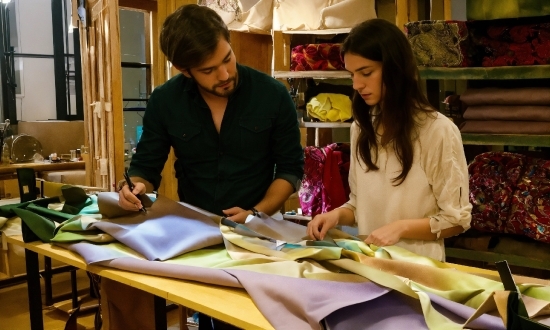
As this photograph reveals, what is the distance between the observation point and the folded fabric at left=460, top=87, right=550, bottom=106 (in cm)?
240

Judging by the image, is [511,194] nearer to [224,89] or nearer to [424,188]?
[424,188]

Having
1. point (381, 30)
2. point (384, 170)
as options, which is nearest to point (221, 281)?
point (384, 170)

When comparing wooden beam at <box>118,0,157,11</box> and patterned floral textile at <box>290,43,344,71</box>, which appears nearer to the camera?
patterned floral textile at <box>290,43,344,71</box>

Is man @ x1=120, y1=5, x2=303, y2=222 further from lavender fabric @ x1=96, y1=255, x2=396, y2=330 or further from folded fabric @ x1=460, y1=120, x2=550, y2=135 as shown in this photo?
folded fabric @ x1=460, y1=120, x2=550, y2=135

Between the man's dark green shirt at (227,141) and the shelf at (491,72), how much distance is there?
87 centimetres

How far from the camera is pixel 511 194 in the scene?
2459 millimetres

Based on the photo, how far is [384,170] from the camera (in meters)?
1.75

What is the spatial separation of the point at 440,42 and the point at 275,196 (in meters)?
1.15

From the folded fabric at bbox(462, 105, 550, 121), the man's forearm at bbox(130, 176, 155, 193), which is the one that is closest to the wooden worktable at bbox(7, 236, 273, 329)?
the man's forearm at bbox(130, 176, 155, 193)

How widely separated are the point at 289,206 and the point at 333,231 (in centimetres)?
255

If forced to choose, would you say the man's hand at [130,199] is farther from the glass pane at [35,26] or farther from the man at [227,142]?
the glass pane at [35,26]

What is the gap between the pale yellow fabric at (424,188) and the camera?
161 centimetres

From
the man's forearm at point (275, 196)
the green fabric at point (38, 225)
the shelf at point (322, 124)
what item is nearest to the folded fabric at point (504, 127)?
the shelf at point (322, 124)

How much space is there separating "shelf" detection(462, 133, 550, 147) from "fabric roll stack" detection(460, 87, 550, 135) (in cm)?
3
